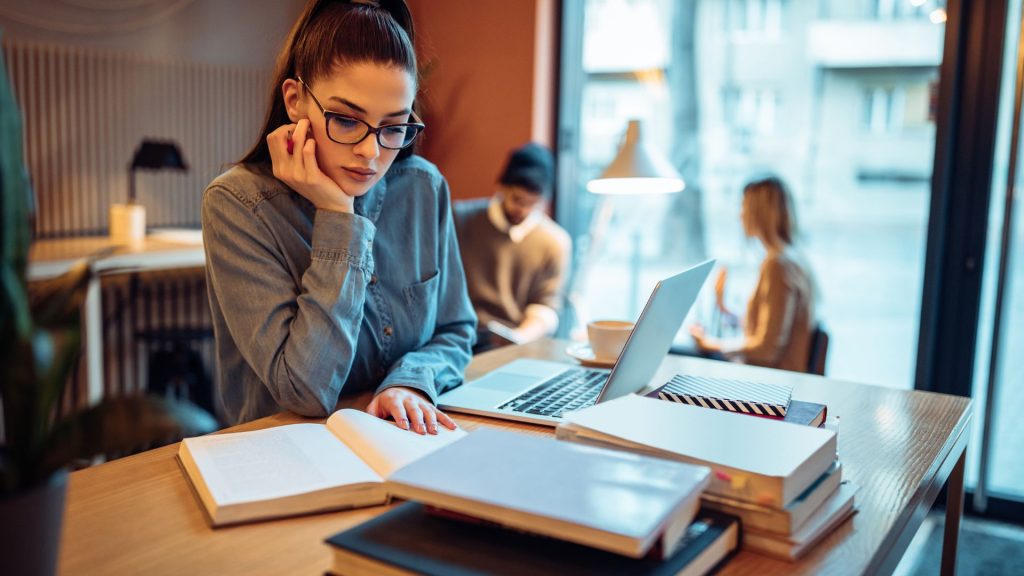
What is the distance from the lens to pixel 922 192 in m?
3.03

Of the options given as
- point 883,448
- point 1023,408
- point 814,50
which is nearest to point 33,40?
point 814,50

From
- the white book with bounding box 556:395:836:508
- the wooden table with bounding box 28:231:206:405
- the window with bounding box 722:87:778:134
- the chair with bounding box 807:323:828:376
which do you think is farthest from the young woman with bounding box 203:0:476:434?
the window with bounding box 722:87:778:134

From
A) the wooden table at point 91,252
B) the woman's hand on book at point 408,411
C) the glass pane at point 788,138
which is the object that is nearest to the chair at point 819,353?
the glass pane at point 788,138

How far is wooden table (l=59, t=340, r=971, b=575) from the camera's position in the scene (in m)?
0.80

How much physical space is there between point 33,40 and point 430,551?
3528mm

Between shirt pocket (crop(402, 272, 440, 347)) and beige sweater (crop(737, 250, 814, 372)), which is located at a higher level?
shirt pocket (crop(402, 272, 440, 347))

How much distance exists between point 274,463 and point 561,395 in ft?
1.71

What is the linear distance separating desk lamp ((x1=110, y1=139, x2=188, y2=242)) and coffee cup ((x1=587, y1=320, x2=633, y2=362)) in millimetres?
2585

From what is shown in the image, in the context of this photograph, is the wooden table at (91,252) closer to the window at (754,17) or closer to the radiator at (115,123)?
the radiator at (115,123)

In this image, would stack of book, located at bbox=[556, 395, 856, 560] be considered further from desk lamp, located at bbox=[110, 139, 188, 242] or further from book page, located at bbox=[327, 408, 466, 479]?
desk lamp, located at bbox=[110, 139, 188, 242]

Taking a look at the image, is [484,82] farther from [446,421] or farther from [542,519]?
[542,519]

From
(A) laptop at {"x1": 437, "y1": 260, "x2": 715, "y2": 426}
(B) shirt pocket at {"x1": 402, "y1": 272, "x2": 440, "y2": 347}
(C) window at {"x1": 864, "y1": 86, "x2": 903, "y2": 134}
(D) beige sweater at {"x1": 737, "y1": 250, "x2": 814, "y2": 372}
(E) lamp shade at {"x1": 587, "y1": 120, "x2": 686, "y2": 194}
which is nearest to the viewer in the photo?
(A) laptop at {"x1": 437, "y1": 260, "x2": 715, "y2": 426}

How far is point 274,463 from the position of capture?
987 millimetres

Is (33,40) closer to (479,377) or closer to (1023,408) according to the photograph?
(479,377)
